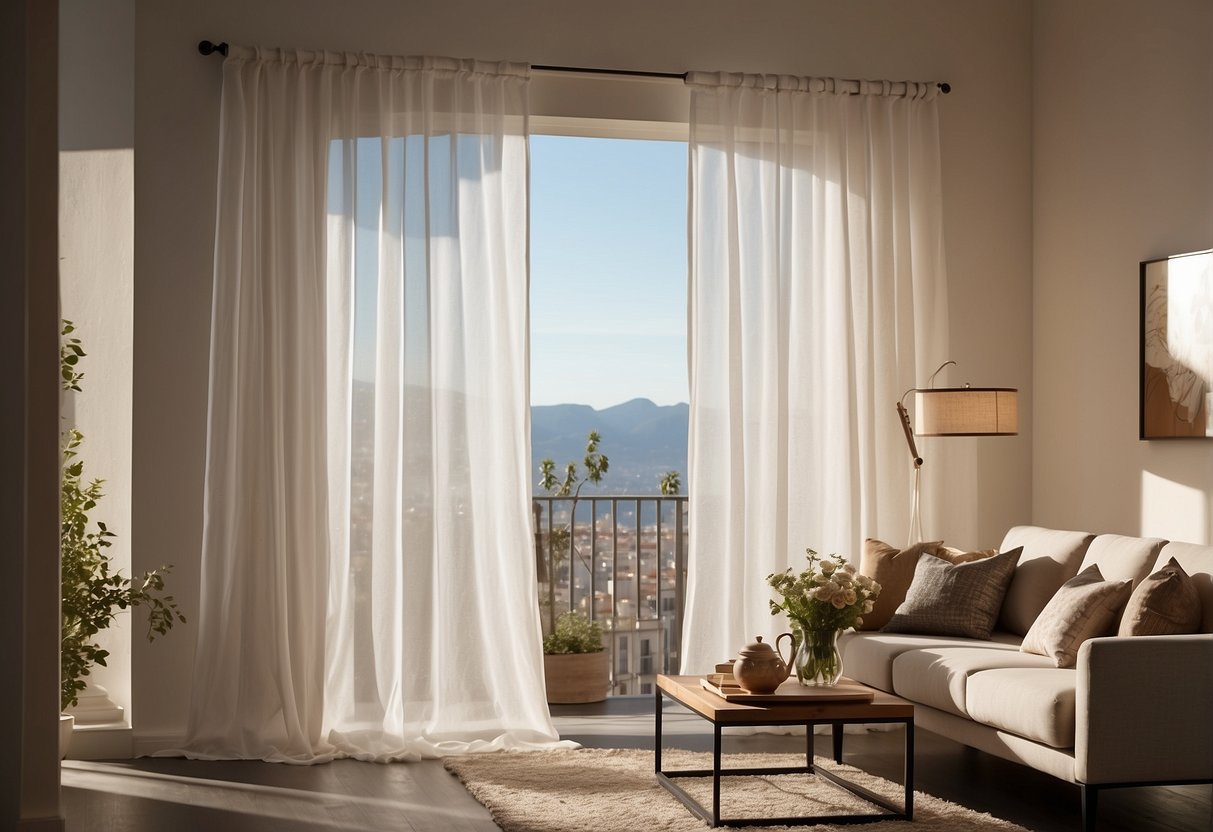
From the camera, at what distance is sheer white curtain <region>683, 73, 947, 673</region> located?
18.6 ft

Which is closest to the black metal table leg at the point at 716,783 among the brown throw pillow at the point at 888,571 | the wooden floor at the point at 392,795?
the wooden floor at the point at 392,795

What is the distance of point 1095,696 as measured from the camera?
3723mm

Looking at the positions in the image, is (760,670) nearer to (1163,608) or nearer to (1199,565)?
Result: (1163,608)

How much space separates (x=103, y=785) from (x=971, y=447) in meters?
3.84

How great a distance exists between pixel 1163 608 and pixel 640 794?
5.86ft

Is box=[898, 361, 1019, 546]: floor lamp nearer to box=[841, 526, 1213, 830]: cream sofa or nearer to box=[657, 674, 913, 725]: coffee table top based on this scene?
box=[841, 526, 1213, 830]: cream sofa

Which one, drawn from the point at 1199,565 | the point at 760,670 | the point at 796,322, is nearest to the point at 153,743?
the point at 760,670

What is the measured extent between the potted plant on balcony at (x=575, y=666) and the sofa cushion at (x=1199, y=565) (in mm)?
2782

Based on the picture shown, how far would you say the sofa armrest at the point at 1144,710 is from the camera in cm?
372

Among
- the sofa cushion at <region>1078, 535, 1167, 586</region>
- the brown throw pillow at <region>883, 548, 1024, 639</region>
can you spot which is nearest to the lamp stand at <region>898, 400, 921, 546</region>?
the brown throw pillow at <region>883, 548, 1024, 639</region>

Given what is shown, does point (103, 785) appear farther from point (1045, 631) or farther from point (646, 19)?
point (646, 19)

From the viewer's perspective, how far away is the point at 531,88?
5.68m

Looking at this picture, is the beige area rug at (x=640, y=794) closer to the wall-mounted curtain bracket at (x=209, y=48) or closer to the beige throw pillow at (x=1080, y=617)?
the beige throw pillow at (x=1080, y=617)

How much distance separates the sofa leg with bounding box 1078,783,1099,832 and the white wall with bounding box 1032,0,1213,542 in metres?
1.69
